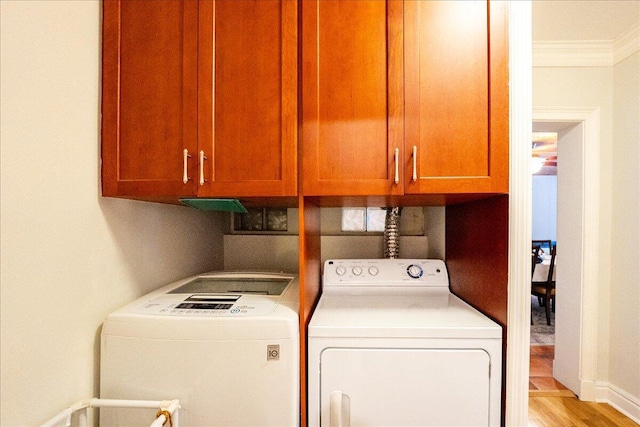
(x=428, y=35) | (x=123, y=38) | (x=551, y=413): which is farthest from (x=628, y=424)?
(x=123, y=38)

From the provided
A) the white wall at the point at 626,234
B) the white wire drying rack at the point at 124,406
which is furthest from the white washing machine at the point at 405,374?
the white wall at the point at 626,234

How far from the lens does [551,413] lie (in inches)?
89.7

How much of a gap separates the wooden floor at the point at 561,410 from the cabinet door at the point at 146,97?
8.88 feet

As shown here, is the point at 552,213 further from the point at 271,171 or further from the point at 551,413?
the point at 271,171

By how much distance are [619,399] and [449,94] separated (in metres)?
2.71

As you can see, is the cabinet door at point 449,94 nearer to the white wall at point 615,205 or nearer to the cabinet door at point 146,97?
the cabinet door at point 146,97

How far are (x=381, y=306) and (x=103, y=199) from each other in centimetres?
120

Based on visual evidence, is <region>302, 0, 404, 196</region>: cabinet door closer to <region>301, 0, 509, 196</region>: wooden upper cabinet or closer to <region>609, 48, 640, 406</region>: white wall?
<region>301, 0, 509, 196</region>: wooden upper cabinet

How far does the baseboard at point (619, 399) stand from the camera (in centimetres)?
219

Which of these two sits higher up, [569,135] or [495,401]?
[569,135]

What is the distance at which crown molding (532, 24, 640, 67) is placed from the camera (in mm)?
2395

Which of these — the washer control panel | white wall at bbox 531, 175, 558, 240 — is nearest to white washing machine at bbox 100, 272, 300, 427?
the washer control panel

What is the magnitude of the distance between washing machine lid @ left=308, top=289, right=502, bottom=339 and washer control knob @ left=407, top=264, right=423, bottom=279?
137mm

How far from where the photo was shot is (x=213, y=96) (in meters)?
1.17
